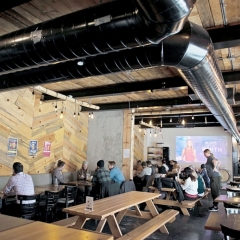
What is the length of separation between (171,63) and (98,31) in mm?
1012

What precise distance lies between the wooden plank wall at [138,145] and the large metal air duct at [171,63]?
29.7 feet

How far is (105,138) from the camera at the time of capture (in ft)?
29.3

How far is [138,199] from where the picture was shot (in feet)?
14.9

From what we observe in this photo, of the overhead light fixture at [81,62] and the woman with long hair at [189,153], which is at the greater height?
the overhead light fixture at [81,62]

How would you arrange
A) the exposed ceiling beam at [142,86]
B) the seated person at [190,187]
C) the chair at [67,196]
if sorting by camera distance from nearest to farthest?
1. the exposed ceiling beam at [142,86]
2. the chair at [67,196]
3. the seated person at [190,187]

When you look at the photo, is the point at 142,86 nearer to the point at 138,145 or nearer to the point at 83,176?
the point at 83,176

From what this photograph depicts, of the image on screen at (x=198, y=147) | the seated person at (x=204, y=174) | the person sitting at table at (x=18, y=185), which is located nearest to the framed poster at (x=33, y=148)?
the person sitting at table at (x=18, y=185)

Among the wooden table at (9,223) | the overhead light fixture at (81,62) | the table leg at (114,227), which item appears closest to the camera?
the wooden table at (9,223)

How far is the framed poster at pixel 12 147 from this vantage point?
638 centimetres

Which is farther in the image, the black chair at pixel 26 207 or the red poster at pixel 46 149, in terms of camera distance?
the red poster at pixel 46 149

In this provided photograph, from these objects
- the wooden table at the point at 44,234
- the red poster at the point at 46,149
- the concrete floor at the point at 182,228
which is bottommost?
the concrete floor at the point at 182,228

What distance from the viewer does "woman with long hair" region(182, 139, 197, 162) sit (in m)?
14.0

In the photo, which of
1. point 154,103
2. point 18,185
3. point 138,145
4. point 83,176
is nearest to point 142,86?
point 154,103

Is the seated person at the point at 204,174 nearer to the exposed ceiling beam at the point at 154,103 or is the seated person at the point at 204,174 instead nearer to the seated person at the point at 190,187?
the seated person at the point at 190,187
